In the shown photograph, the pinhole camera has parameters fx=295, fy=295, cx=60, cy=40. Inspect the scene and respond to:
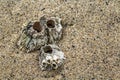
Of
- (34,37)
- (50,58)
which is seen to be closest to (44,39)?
(34,37)

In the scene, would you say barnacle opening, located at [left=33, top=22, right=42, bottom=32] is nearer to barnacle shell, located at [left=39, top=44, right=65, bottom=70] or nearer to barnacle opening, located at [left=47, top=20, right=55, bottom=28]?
barnacle opening, located at [left=47, top=20, right=55, bottom=28]

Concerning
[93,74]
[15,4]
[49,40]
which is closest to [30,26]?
[49,40]

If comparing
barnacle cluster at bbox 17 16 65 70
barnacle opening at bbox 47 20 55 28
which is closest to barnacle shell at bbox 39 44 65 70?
barnacle cluster at bbox 17 16 65 70

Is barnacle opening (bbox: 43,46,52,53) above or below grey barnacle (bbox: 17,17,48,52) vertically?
below

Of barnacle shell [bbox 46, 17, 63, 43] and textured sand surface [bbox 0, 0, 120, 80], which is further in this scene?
barnacle shell [bbox 46, 17, 63, 43]

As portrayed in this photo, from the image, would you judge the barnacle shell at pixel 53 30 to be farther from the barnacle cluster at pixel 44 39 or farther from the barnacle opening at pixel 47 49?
the barnacle opening at pixel 47 49

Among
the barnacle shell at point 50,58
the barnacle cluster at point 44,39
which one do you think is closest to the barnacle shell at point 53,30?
the barnacle cluster at point 44,39

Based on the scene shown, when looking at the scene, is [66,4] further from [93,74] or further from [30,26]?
[93,74]
